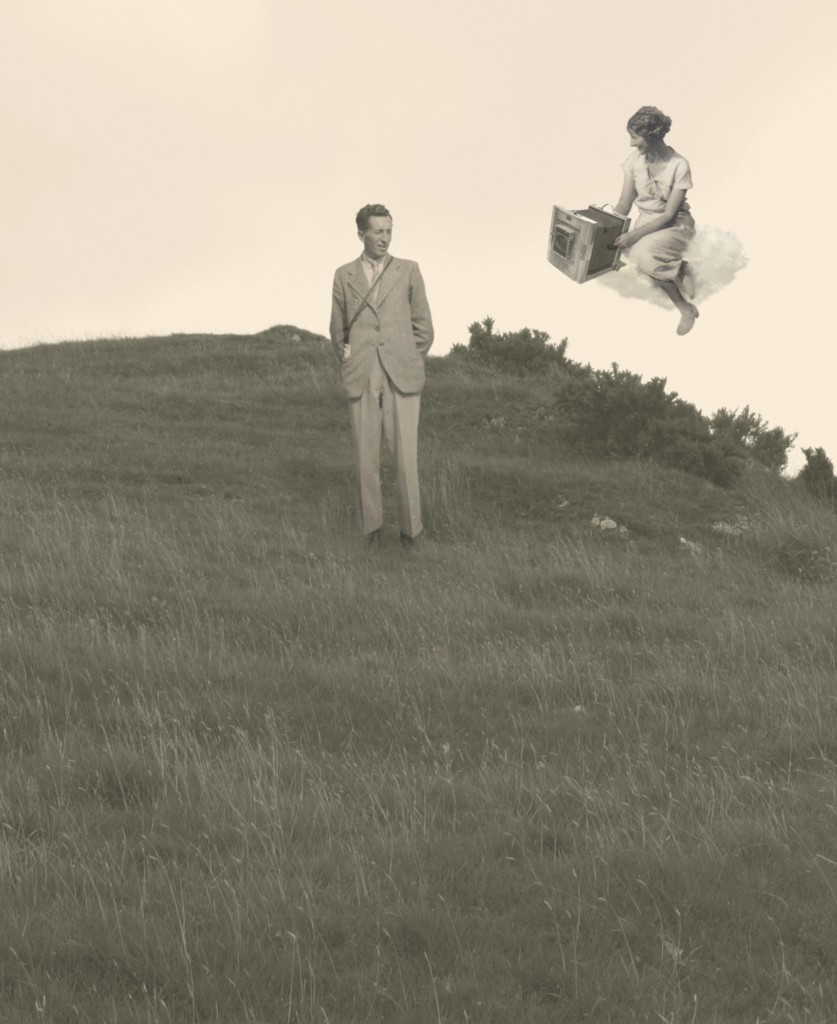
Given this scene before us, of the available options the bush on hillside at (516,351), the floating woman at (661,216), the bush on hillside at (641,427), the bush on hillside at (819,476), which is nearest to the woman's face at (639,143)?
the floating woman at (661,216)

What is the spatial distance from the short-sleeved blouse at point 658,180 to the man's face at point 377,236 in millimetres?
2243

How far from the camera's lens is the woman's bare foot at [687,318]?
11722 mm

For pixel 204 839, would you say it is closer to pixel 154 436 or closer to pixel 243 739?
pixel 243 739

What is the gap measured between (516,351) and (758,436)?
517 centimetres

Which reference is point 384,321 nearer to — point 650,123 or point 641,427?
point 650,123

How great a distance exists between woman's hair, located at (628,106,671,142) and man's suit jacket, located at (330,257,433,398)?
2.41 m

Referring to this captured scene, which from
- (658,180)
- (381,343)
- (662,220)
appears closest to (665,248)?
(662,220)

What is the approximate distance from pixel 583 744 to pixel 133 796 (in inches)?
93.1

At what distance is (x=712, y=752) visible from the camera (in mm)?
6711

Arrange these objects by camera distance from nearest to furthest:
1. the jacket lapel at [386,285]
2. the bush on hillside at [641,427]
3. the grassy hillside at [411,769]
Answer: the grassy hillside at [411,769] < the jacket lapel at [386,285] < the bush on hillside at [641,427]

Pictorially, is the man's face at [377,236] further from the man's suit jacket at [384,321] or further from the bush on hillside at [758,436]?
the bush on hillside at [758,436]

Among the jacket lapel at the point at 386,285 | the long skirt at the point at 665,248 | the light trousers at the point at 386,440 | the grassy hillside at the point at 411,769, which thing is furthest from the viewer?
the light trousers at the point at 386,440

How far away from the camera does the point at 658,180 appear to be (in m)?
11.7

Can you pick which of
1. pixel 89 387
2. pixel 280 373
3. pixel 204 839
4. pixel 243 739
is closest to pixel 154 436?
pixel 89 387
